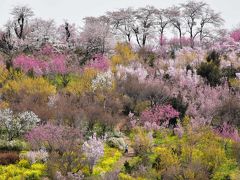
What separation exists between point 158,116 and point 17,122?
33.5 feet

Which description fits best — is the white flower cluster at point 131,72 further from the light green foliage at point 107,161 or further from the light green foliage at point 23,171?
the light green foliage at point 23,171

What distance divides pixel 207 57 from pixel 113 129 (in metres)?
21.0

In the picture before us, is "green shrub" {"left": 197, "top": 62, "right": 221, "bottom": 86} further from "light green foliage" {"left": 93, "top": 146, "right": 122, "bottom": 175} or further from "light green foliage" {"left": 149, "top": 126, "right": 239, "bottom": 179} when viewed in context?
"light green foliage" {"left": 93, "top": 146, "right": 122, "bottom": 175}

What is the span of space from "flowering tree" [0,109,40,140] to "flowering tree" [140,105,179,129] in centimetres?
782

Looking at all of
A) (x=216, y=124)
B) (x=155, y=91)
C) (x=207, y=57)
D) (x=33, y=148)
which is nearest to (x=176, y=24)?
(x=207, y=57)

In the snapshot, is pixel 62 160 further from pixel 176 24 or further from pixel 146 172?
pixel 176 24

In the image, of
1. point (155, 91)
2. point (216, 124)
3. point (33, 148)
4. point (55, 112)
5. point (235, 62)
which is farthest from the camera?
point (235, 62)

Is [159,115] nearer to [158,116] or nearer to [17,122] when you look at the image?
[158,116]

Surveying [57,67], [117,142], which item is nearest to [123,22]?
[57,67]

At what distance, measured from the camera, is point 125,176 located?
2234 cm

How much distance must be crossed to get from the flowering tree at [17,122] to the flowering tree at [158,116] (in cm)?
782

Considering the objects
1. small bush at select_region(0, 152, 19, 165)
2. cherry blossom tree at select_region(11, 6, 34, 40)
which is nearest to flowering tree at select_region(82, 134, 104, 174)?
small bush at select_region(0, 152, 19, 165)

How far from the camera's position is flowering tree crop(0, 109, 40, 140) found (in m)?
29.0

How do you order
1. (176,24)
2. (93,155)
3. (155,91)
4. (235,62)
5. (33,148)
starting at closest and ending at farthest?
1. (93,155)
2. (33,148)
3. (155,91)
4. (235,62)
5. (176,24)
